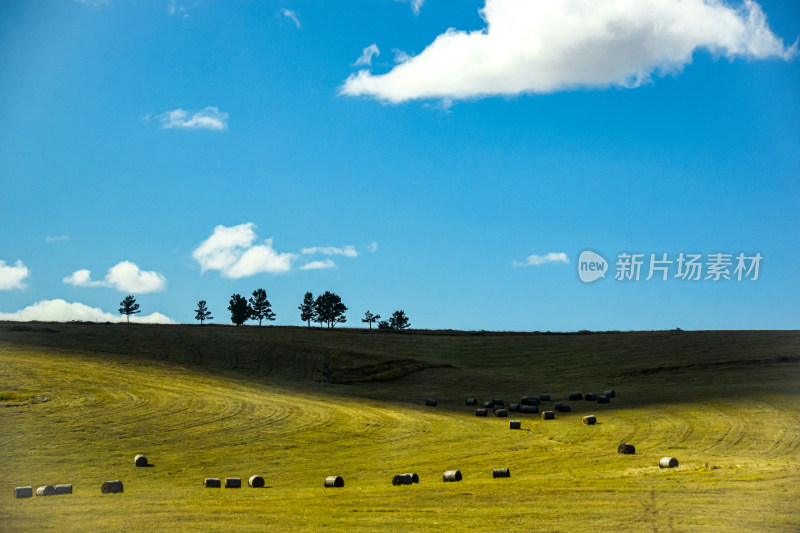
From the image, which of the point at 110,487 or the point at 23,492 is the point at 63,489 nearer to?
the point at 23,492

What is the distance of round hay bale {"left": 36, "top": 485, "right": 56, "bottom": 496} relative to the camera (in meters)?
27.2

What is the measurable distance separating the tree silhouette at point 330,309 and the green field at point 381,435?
91176mm

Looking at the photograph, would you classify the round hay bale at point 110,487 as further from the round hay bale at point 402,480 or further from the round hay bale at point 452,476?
the round hay bale at point 452,476

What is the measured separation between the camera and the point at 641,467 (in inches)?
1219

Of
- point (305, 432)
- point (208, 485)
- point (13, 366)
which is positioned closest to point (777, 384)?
point (305, 432)

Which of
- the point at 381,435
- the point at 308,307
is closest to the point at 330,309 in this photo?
the point at 308,307

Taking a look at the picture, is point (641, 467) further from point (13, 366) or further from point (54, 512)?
point (13, 366)

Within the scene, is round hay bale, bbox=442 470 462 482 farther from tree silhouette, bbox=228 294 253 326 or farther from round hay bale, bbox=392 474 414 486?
tree silhouette, bbox=228 294 253 326

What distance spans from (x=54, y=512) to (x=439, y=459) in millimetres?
16416

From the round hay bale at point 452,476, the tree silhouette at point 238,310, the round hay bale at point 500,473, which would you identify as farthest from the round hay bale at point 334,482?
the tree silhouette at point 238,310

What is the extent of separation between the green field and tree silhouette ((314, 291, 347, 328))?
9118 centimetres

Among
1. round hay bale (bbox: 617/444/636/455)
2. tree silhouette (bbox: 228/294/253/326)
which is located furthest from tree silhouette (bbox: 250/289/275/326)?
round hay bale (bbox: 617/444/636/455)

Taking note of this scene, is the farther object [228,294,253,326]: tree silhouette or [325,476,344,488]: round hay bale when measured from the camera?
[228,294,253,326]: tree silhouette

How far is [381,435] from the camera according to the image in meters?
41.4
